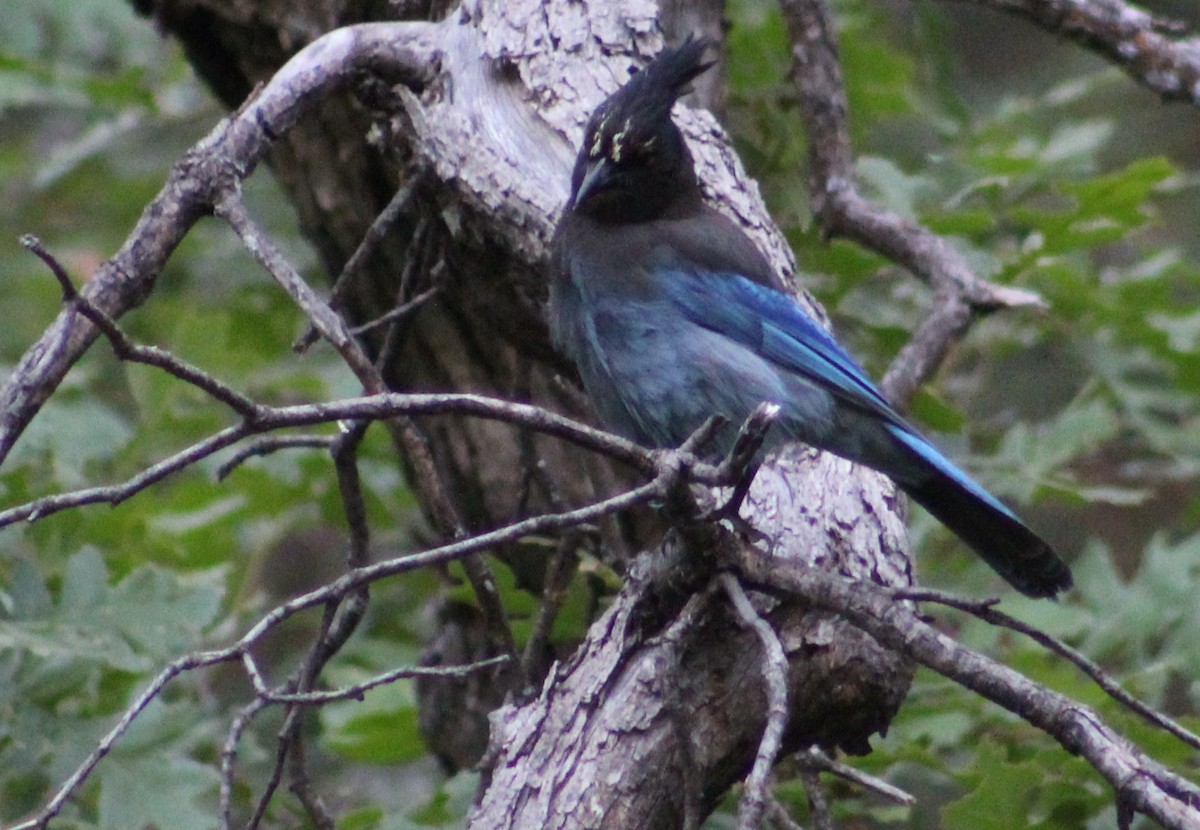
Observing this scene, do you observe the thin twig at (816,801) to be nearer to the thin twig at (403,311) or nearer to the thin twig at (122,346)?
the thin twig at (403,311)

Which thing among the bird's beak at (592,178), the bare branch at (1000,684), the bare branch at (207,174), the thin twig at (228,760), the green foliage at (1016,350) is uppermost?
the bare branch at (207,174)

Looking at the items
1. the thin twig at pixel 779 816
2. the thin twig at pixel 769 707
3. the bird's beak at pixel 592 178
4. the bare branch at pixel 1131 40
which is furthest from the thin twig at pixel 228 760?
the bare branch at pixel 1131 40

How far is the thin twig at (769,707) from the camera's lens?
2025mm

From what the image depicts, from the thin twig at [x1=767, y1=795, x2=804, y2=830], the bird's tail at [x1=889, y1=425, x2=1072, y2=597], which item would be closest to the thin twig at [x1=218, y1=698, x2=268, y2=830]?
the thin twig at [x1=767, y1=795, x2=804, y2=830]

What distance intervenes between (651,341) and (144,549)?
155 centimetres

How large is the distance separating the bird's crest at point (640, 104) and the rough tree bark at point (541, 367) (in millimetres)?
103

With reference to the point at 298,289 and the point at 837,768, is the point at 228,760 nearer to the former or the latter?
the point at 298,289

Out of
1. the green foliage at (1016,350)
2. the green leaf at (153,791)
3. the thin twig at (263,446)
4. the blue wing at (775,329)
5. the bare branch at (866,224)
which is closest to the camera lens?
the thin twig at (263,446)

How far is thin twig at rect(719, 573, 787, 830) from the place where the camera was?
6.64ft

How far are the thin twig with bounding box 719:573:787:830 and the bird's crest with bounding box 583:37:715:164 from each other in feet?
3.41

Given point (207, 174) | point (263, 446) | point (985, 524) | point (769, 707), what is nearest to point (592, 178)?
point (207, 174)

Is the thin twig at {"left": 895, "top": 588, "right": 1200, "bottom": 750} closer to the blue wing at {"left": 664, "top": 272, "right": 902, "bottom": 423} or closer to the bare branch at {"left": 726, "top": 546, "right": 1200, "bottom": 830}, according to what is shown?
the bare branch at {"left": 726, "top": 546, "right": 1200, "bottom": 830}

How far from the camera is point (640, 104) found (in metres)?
3.17

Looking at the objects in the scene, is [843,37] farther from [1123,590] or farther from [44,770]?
[44,770]
